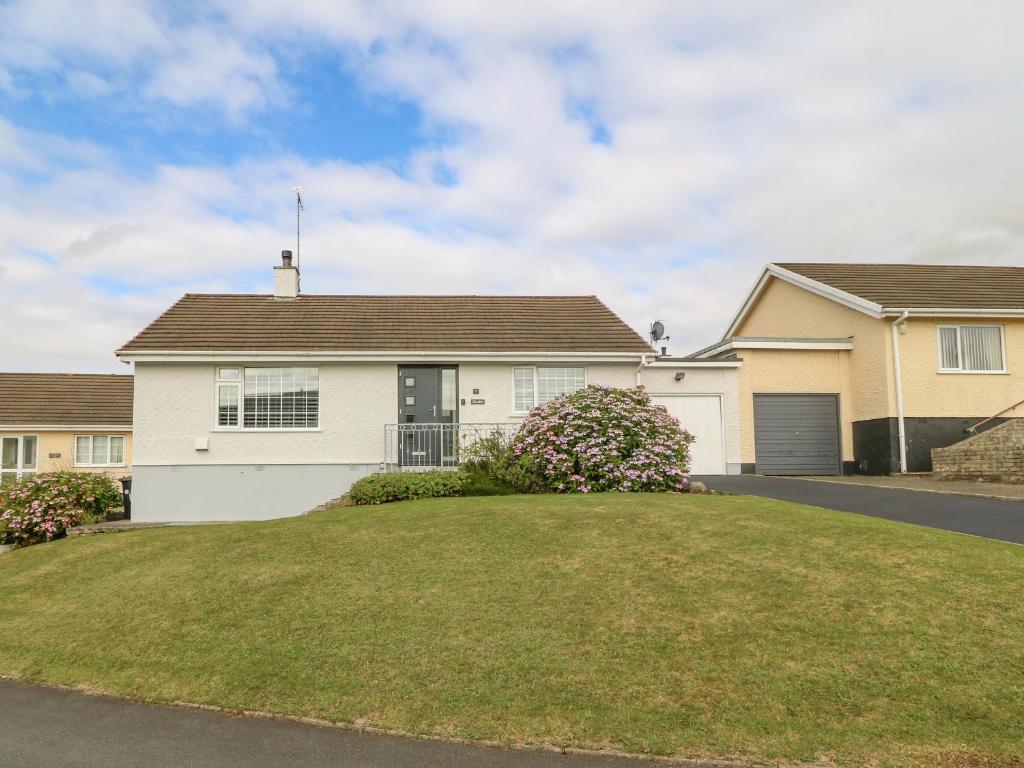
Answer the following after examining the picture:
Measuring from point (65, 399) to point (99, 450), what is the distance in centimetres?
268

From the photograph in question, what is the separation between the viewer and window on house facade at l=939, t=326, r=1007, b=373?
2025 cm

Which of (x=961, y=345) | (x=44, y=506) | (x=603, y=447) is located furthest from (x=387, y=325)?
(x=961, y=345)

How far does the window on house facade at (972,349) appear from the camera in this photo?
20250 mm

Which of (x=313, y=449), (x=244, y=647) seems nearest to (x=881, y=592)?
(x=244, y=647)

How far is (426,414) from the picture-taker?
711 inches

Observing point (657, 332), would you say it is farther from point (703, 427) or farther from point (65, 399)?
point (65, 399)

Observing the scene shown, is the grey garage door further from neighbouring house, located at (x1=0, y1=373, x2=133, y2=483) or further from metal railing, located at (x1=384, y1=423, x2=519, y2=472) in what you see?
neighbouring house, located at (x1=0, y1=373, x2=133, y2=483)

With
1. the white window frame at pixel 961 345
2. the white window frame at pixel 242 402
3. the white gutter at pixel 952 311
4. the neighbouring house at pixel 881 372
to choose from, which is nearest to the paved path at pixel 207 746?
the white window frame at pixel 242 402

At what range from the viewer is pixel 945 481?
17.2 metres

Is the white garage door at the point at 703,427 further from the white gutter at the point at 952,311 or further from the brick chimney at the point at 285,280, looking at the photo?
the brick chimney at the point at 285,280

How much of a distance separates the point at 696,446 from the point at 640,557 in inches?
513

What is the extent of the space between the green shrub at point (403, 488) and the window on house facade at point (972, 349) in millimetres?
15005

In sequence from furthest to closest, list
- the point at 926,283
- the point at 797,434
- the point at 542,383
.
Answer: the point at 926,283 → the point at 797,434 → the point at 542,383

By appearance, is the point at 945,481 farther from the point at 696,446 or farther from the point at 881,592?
the point at 881,592
